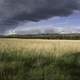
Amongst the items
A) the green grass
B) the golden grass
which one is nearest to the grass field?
the green grass

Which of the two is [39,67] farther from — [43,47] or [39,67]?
[43,47]

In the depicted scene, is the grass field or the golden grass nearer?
the grass field

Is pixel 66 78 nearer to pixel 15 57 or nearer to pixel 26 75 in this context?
pixel 26 75

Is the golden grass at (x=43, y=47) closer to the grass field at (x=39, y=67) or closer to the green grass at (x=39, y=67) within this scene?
the grass field at (x=39, y=67)

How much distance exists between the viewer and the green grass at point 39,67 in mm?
9805

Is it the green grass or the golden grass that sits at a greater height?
the golden grass

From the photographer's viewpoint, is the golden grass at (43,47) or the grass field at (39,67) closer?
the grass field at (39,67)

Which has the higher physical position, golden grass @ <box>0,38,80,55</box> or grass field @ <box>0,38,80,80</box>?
golden grass @ <box>0,38,80,55</box>

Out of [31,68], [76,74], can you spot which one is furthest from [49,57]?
[76,74]

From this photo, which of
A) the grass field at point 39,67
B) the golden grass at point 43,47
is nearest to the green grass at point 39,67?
the grass field at point 39,67

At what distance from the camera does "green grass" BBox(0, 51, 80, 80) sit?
32.2 ft

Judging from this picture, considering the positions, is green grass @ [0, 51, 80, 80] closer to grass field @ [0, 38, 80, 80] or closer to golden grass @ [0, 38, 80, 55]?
grass field @ [0, 38, 80, 80]

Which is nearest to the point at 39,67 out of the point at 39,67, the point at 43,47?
the point at 39,67

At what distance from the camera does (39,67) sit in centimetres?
1055
